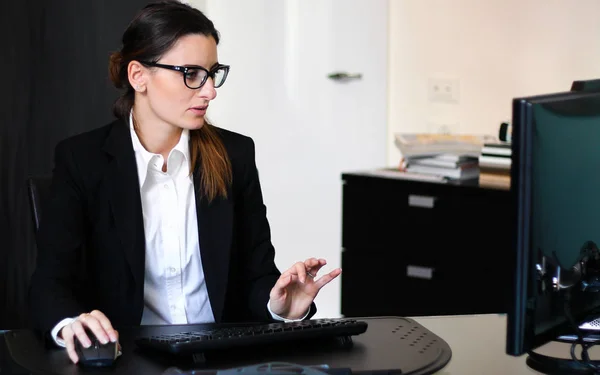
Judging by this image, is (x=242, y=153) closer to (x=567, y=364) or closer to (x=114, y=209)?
(x=114, y=209)

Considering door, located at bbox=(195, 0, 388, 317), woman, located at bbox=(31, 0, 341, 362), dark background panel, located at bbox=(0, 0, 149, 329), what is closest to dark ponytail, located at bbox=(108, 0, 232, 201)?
woman, located at bbox=(31, 0, 341, 362)

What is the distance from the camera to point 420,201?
354 centimetres

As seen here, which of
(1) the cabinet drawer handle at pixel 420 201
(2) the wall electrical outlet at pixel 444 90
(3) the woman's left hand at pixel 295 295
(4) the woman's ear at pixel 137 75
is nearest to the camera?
(3) the woman's left hand at pixel 295 295

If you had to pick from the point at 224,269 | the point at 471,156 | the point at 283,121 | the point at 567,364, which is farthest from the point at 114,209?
the point at 283,121

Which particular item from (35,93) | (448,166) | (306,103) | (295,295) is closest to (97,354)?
(295,295)

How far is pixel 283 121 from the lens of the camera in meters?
4.28

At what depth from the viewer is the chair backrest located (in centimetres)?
193

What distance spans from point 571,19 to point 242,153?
7.94ft

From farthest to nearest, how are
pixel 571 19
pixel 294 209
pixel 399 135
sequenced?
pixel 294 209, pixel 571 19, pixel 399 135

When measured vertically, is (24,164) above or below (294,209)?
above

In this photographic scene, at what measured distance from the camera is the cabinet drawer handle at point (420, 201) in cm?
351

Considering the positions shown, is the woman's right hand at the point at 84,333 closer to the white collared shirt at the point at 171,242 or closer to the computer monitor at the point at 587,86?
the white collared shirt at the point at 171,242

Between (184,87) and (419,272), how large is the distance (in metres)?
1.86

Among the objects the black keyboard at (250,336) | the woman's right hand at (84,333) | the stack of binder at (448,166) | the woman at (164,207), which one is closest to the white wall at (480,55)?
the stack of binder at (448,166)
